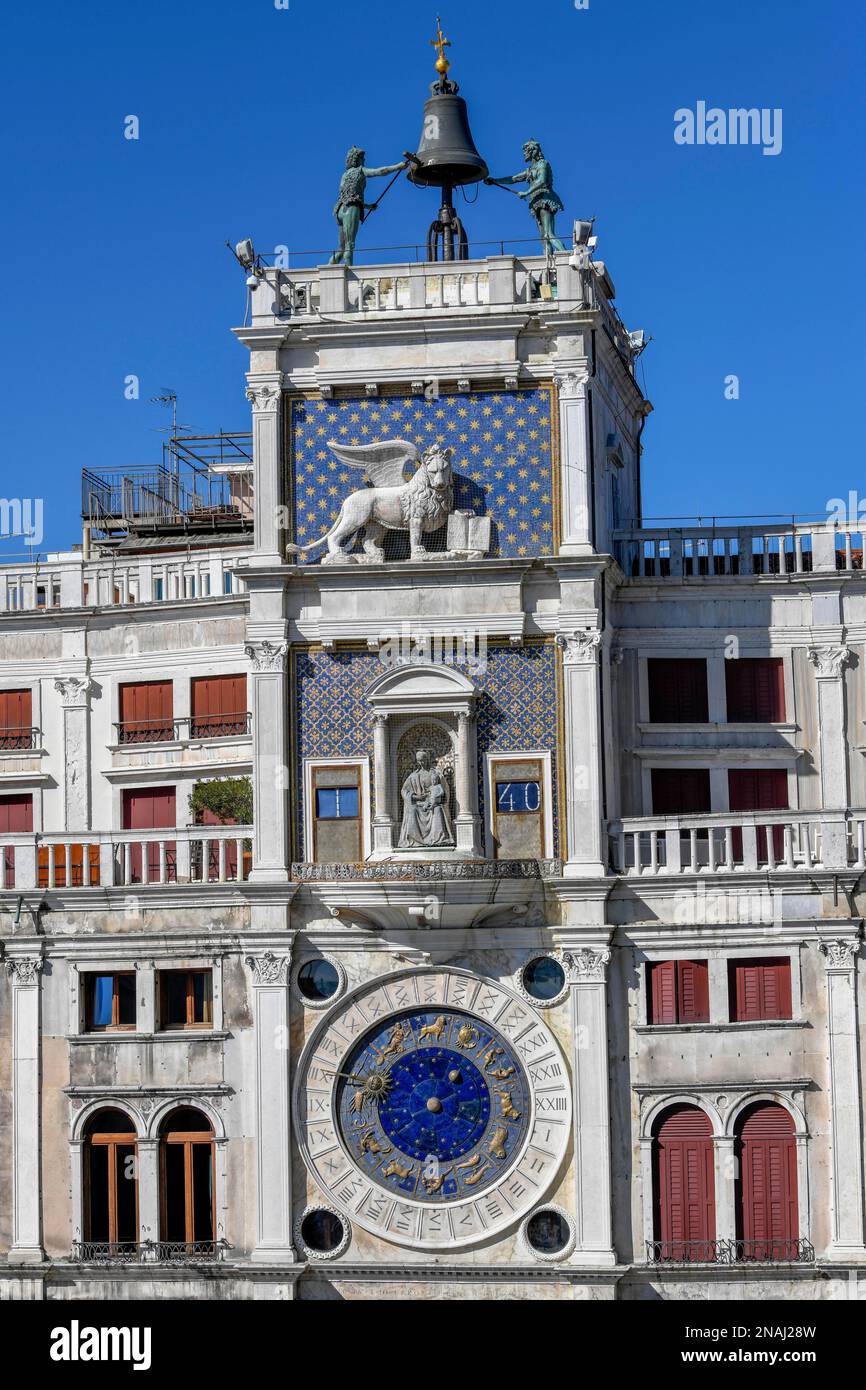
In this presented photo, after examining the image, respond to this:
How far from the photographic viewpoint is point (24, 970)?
62.7 m

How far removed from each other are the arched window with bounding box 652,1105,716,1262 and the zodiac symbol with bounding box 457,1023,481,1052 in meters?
4.13

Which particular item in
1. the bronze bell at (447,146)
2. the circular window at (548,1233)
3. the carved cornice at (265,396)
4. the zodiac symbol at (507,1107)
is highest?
the bronze bell at (447,146)

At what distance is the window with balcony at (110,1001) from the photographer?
62.5m

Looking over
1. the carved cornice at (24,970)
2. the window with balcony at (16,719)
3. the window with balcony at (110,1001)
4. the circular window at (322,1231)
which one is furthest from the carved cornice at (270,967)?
the window with balcony at (16,719)

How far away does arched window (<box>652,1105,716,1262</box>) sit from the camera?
5978 centimetres

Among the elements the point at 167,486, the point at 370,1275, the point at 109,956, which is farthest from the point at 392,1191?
the point at 167,486

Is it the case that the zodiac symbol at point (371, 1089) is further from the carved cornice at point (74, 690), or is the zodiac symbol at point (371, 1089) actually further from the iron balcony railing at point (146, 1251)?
the carved cornice at point (74, 690)

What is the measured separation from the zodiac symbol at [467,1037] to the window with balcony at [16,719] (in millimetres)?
14784

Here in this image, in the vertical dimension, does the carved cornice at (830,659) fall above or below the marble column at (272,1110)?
above

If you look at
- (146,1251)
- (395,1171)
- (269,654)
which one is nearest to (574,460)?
(269,654)

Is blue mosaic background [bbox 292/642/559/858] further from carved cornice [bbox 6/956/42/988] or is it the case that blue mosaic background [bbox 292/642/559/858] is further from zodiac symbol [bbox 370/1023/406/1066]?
carved cornice [bbox 6/956/42/988]

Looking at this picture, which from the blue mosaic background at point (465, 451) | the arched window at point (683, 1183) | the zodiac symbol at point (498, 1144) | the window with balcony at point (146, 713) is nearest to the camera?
the arched window at point (683, 1183)

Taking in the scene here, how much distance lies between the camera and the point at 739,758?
64.9 m
